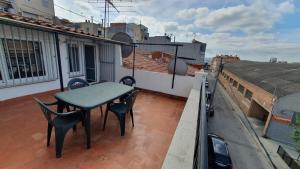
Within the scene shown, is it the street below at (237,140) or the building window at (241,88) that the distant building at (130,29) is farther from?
the street below at (237,140)

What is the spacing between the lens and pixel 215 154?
5570 mm

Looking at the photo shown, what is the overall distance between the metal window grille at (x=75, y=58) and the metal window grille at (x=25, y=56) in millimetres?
621

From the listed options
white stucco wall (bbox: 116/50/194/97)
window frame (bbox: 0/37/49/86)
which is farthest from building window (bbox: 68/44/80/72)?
white stucco wall (bbox: 116/50/194/97)

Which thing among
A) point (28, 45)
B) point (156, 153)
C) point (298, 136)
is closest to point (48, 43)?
point (28, 45)

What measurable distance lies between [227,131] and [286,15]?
15.8m

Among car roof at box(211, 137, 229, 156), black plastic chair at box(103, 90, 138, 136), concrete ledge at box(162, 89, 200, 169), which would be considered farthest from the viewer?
car roof at box(211, 137, 229, 156)

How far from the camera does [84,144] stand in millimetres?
2324

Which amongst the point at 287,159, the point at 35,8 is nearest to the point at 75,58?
the point at 287,159

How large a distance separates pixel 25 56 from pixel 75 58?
64.1 inches

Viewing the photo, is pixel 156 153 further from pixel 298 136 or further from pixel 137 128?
pixel 298 136

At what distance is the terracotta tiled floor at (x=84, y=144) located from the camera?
1.94m

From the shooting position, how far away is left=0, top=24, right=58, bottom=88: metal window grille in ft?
11.6

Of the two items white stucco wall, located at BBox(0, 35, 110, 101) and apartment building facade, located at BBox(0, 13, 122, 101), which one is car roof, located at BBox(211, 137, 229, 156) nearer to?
apartment building facade, located at BBox(0, 13, 122, 101)

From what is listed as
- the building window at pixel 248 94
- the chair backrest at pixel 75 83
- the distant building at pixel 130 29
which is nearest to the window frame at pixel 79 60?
the chair backrest at pixel 75 83
